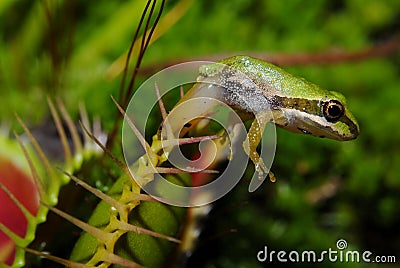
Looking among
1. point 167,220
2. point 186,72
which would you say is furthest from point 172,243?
point 186,72

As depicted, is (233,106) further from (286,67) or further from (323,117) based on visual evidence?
(286,67)

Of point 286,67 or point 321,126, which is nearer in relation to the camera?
point 321,126

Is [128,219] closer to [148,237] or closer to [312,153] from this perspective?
[148,237]

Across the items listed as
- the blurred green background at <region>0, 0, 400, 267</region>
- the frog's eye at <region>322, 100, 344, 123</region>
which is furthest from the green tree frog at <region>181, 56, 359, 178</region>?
the blurred green background at <region>0, 0, 400, 267</region>

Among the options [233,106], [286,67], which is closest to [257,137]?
[233,106]

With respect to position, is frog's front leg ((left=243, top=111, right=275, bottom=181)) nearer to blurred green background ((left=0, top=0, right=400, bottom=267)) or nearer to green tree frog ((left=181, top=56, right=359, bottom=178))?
green tree frog ((left=181, top=56, right=359, bottom=178))
